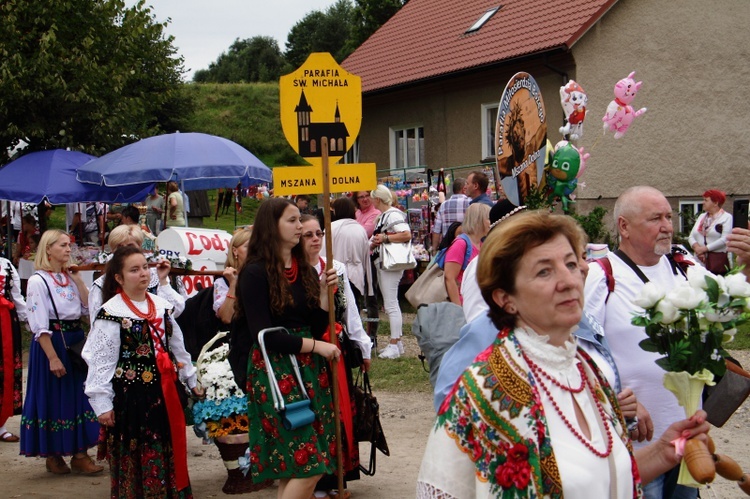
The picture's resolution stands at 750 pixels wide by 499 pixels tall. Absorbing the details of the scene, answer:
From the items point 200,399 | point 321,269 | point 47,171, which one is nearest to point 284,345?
point 321,269

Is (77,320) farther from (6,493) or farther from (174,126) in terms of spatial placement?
(174,126)

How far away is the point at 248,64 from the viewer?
241 feet

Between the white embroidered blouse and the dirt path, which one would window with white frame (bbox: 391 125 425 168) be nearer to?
the dirt path

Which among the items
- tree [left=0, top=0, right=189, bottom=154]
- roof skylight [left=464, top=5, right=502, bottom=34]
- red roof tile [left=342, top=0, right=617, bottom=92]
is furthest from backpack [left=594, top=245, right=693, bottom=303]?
roof skylight [left=464, top=5, right=502, bottom=34]

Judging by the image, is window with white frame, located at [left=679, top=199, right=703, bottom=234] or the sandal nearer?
the sandal

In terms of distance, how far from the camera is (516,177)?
5633 millimetres

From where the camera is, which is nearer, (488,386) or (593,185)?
(488,386)

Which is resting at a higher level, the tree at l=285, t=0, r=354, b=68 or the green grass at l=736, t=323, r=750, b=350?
the tree at l=285, t=0, r=354, b=68

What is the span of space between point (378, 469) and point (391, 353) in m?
4.32

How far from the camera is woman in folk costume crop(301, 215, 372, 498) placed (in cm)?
576

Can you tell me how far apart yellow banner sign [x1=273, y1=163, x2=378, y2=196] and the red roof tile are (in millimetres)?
13255

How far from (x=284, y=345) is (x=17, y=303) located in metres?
4.49

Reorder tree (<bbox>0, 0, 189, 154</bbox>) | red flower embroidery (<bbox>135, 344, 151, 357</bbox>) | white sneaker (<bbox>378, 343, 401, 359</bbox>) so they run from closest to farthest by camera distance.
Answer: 1. red flower embroidery (<bbox>135, 344, 151, 357</bbox>)
2. white sneaker (<bbox>378, 343, 401, 359</bbox>)
3. tree (<bbox>0, 0, 189, 154</bbox>)

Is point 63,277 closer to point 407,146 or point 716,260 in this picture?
point 716,260
